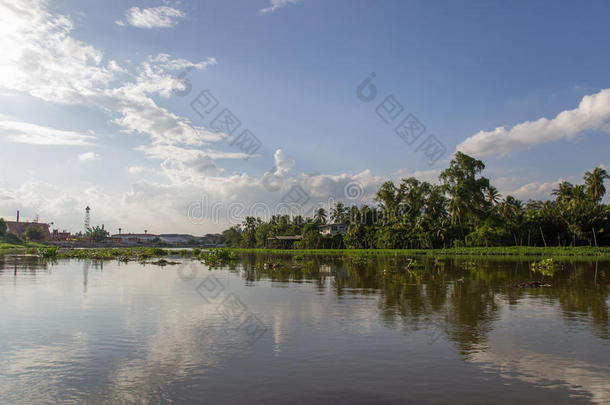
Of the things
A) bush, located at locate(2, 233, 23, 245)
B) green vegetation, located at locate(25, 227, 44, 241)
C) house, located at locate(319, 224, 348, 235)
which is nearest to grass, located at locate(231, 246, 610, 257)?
house, located at locate(319, 224, 348, 235)

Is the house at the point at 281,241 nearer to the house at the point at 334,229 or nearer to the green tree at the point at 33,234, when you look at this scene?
the house at the point at 334,229

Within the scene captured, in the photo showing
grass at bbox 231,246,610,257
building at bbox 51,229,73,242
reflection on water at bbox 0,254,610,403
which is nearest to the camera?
reflection on water at bbox 0,254,610,403

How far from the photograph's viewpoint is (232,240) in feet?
460

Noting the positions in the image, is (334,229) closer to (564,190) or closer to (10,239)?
(564,190)

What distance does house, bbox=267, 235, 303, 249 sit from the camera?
10438cm

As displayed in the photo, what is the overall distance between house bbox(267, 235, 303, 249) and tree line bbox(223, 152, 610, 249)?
33.9 ft

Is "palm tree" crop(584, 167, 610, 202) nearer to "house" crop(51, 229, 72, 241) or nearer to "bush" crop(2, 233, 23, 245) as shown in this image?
"bush" crop(2, 233, 23, 245)

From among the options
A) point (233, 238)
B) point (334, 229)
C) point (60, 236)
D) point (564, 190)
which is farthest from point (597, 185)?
point (60, 236)

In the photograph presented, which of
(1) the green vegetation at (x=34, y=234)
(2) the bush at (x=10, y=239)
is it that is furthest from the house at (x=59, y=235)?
A: (2) the bush at (x=10, y=239)

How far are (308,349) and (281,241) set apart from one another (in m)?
97.1

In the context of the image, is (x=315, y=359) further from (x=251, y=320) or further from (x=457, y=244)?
(x=457, y=244)

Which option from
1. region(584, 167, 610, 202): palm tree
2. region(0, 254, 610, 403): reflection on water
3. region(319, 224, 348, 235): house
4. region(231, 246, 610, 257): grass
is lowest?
region(0, 254, 610, 403): reflection on water

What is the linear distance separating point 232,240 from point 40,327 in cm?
12835

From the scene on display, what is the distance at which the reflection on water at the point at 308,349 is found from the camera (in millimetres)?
7848
